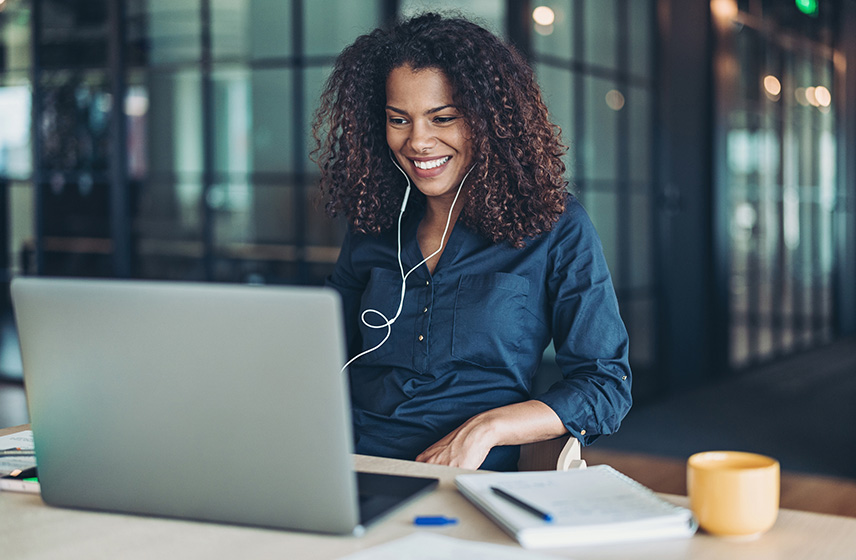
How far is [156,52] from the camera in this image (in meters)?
4.82

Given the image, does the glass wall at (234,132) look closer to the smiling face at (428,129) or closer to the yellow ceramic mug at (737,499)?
the smiling face at (428,129)

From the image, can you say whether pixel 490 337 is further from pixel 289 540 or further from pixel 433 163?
pixel 289 540

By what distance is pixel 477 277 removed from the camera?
61.4 inches

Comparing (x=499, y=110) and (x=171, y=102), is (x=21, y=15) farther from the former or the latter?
(x=499, y=110)

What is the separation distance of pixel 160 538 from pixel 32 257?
15.7 ft

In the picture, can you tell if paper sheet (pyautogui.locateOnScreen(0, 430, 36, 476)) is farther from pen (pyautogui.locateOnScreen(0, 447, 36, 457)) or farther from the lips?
the lips

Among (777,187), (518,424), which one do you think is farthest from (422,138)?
(777,187)

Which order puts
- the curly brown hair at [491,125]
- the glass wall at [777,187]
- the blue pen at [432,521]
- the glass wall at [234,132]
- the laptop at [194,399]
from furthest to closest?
the glass wall at [777,187], the glass wall at [234,132], the curly brown hair at [491,125], the blue pen at [432,521], the laptop at [194,399]

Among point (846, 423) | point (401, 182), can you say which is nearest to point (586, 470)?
point (401, 182)

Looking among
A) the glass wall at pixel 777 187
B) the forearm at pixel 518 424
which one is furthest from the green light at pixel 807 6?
the forearm at pixel 518 424

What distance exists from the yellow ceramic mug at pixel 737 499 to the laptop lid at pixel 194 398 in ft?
1.14

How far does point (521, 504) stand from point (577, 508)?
0.06 m

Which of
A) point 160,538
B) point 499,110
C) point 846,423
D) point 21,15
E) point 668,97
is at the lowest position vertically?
point 846,423

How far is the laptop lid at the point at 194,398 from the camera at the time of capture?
2.72 feet
